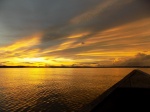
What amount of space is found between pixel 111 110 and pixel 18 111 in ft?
54.8

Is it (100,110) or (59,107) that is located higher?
(100,110)

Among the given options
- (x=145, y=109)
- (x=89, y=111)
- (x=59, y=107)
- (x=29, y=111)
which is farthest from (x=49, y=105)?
(x=145, y=109)

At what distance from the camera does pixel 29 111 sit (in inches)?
1139

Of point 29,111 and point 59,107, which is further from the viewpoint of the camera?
point 59,107

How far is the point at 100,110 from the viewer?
58.6ft

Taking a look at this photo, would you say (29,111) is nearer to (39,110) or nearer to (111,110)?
(39,110)

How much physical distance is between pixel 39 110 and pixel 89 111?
14525 mm

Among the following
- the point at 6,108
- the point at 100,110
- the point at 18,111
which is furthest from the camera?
the point at 6,108

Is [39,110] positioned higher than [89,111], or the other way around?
[89,111]

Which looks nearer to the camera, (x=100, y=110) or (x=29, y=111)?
(x=100, y=110)

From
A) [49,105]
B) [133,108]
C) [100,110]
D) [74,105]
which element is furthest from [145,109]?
[49,105]

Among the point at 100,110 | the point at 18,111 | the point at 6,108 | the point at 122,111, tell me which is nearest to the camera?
the point at 122,111

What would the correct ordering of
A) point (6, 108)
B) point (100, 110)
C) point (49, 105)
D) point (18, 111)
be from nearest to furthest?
point (100, 110), point (18, 111), point (6, 108), point (49, 105)

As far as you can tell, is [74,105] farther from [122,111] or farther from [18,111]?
[122,111]
